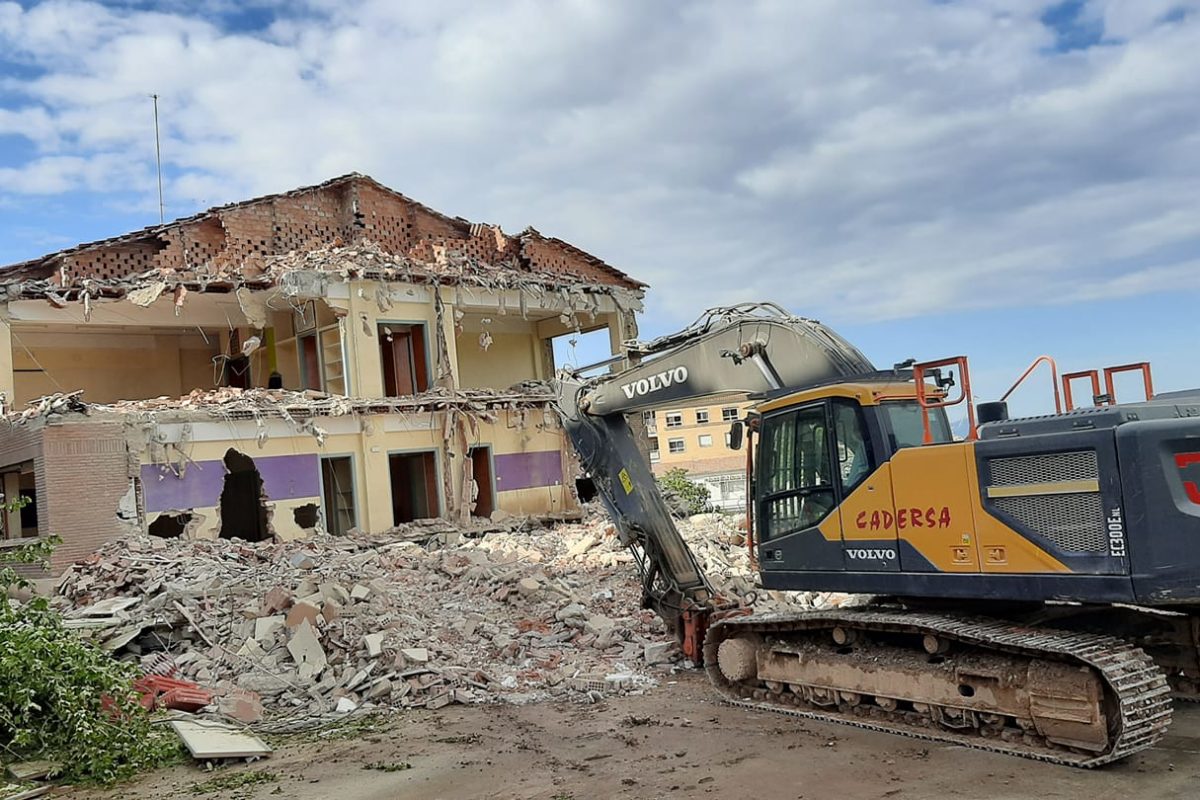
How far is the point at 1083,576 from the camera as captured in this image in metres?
6.36

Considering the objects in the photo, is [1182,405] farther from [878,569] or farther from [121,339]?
[121,339]

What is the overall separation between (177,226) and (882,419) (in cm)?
Answer: 1754

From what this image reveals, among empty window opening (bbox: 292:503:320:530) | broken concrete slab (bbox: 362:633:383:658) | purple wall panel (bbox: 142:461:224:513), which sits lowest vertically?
broken concrete slab (bbox: 362:633:383:658)

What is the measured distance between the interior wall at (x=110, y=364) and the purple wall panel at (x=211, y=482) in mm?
5891

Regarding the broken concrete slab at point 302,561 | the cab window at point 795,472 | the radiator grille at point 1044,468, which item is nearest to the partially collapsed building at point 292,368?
the broken concrete slab at point 302,561

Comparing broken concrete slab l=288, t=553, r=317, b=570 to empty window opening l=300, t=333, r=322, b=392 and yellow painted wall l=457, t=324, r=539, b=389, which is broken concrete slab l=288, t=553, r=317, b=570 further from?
yellow painted wall l=457, t=324, r=539, b=389

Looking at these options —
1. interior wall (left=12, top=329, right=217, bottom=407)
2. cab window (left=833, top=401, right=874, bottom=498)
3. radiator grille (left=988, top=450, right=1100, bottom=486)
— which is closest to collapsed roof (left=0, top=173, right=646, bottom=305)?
interior wall (left=12, top=329, right=217, bottom=407)

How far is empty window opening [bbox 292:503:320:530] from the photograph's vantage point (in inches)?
782

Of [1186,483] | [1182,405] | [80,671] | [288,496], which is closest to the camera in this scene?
[1186,483]

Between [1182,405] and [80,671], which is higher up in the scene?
[1182,405]

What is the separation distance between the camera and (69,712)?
8.21m

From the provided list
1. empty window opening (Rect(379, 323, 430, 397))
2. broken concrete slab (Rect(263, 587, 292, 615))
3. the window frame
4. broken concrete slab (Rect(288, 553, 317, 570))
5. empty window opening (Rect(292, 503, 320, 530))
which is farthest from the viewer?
empty window opening (Rect(379, 323, 430, 397))

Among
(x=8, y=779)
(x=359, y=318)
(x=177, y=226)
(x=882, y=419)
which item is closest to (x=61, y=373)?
(x=177, y=226)

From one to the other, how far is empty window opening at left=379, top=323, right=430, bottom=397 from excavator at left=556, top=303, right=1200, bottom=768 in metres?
13.7
